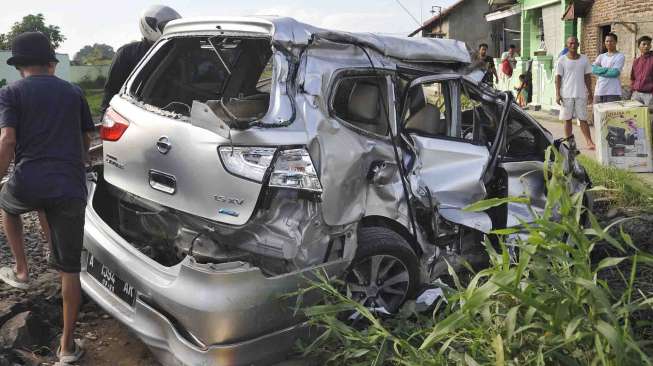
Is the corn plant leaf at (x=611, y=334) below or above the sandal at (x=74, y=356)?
above

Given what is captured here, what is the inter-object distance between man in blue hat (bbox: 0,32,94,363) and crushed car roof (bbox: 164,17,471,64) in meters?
0.87

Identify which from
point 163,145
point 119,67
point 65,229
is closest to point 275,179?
point 163,145

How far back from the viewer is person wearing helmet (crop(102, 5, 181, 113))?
20.3ft

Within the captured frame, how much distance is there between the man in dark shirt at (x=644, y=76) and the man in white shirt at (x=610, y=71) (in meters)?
0.28

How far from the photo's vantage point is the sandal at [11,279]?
14.1ft

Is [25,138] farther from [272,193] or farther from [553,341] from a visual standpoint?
[553,341]

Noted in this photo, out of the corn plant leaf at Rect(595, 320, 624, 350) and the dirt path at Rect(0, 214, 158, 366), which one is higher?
the corn plant leaf at Rect(595, 320, 624, 350)

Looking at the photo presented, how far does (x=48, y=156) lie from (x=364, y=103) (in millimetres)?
1850

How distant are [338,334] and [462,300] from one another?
69 cm

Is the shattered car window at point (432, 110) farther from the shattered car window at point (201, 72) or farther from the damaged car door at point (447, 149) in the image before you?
the shattered car window at point (201, 72)

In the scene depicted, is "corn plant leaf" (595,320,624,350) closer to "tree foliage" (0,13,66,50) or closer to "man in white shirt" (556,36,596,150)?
"man in white shirt" (556,36,596,150)

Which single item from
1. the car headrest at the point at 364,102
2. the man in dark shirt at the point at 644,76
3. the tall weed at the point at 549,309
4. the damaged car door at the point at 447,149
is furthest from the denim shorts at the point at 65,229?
the man in dark shirt at the point at 644,76

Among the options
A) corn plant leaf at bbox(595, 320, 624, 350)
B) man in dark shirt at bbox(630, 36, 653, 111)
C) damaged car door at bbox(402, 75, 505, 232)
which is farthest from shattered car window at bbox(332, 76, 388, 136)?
man in dark shirt at bbox(630, 36, 653, 111)

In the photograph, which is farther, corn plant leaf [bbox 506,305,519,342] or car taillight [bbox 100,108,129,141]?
car taillight [bbox 100,108,129,141]
